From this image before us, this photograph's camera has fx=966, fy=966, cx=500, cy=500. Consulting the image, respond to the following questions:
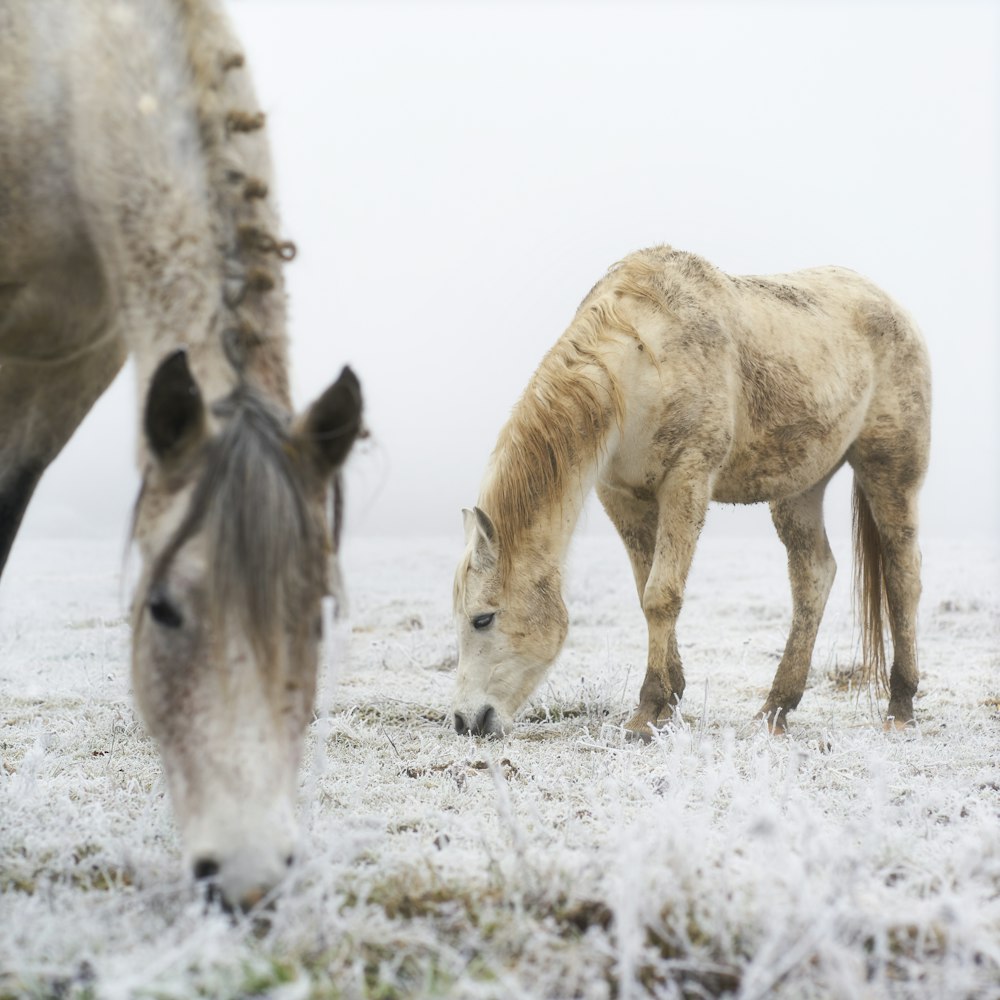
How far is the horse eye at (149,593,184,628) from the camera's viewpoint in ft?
7.15

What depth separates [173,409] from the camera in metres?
2.19

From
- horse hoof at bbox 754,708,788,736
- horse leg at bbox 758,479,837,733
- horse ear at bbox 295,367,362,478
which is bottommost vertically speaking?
horse hoof at bbox 754,708,788,736

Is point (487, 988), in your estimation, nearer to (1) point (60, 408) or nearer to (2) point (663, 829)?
(2) point (663, 829)

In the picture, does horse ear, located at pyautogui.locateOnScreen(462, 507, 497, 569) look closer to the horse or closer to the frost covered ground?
the frost covered ground

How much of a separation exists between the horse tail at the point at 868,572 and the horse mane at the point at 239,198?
4.97m

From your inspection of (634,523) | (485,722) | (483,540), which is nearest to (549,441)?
(483,540)

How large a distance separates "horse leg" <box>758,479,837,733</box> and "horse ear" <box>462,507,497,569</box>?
1.96 metres

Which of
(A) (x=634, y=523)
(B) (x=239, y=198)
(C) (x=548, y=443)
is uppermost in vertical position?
(B) (x=239, y=198)

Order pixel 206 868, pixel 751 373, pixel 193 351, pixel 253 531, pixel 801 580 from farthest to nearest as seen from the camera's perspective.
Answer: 1. pixel 801 580
2. pixel 751 373
3. pixel 193 351
4. pixel 253 531
5. pixel 206 868

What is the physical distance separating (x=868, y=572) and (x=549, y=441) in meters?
2.77

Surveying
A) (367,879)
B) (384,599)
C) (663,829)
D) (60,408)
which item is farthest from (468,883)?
(384,599)

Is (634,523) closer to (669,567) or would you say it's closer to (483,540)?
(669,567)

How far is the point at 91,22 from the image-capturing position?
282cm

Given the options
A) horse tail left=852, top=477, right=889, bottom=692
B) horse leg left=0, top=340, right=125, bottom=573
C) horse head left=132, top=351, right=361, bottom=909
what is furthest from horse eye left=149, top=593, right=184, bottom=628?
horse tail left=852, top=477, right=889, bottom=692
